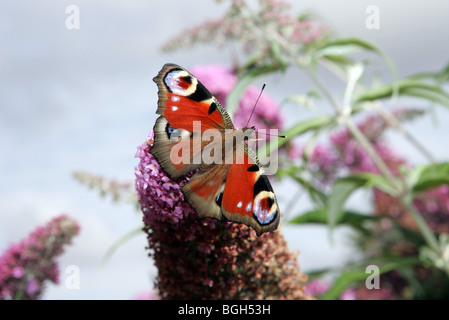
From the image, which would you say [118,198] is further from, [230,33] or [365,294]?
[365,294]

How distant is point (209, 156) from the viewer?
135 cm

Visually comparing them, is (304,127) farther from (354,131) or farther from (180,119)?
(180,119)

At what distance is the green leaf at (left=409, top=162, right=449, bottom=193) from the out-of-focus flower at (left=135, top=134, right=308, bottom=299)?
1.12 m

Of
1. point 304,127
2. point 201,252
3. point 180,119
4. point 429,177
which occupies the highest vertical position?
point 304,127

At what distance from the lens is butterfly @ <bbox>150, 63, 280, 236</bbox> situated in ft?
4.24

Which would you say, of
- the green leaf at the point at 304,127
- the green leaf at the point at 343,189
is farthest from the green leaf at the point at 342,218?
the green leaf at the point at 304,127

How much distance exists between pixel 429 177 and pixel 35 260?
6.08ft

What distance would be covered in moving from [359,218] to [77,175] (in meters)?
1.55

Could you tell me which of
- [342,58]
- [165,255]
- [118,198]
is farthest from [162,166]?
[342,58]

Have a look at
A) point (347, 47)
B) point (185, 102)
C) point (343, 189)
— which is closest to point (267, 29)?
point (347, 47)

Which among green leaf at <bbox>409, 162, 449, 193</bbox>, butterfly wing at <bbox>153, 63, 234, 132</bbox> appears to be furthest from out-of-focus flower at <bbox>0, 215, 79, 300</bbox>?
green leaf at <bbox>409, 162, 449, 193</bbox>

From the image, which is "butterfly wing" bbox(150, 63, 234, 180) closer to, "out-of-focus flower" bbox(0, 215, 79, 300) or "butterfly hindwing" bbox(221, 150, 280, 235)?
"butterfly hindwing" bbox(221, 150, 280, 235)

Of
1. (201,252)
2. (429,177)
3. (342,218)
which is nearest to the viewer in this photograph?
(201,252)

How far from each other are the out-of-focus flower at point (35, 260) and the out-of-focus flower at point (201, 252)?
3.04 feet
